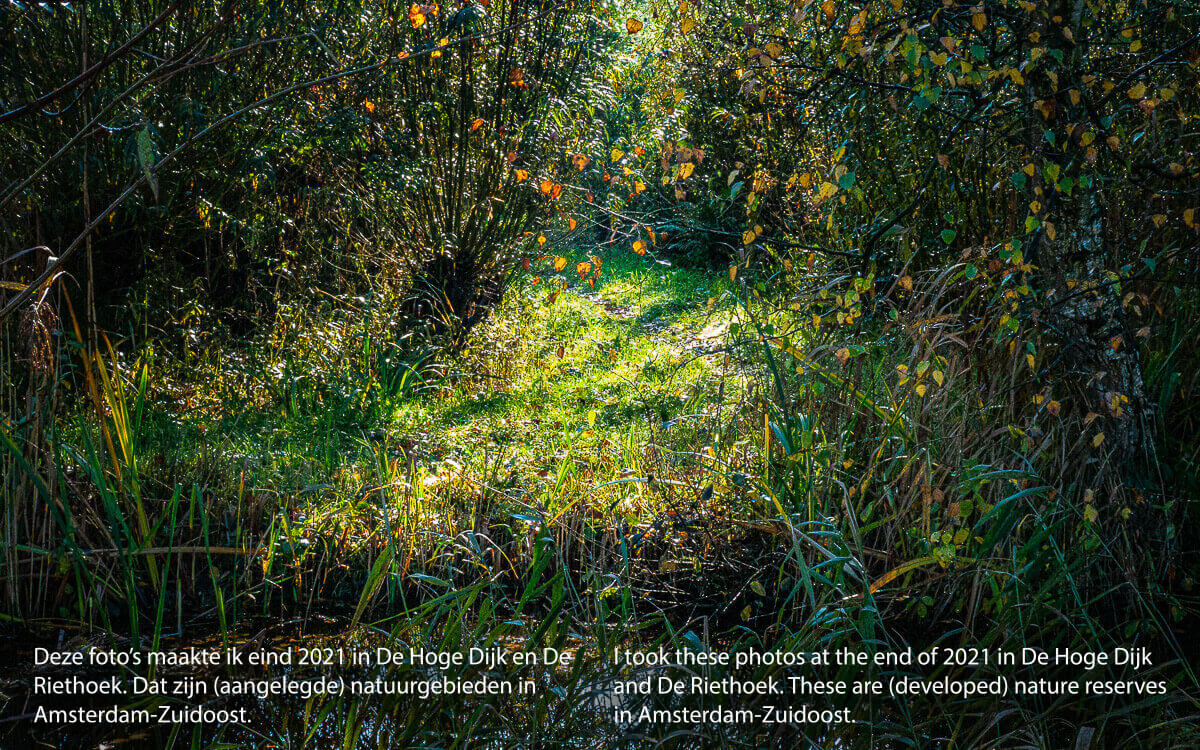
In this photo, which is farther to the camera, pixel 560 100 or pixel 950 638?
pixel 560 100

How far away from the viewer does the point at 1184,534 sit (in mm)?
2775

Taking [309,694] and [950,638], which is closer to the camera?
[309,694]

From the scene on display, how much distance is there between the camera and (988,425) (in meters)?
2.99

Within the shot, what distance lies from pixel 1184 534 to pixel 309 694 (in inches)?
111

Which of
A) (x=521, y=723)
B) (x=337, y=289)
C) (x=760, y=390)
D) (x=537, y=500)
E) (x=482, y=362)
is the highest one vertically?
(x=337, y=289)

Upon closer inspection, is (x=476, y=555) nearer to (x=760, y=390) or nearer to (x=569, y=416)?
(x=760, y=390)

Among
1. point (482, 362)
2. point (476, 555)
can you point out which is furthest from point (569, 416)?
point (476, 555)

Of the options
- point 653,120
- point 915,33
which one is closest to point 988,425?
point 915,33

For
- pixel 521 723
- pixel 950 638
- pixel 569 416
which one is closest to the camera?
pixel 521 723

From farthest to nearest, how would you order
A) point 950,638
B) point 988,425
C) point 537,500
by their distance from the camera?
point 537,500
point 988,425
point 950,638

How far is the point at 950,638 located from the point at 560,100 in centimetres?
453

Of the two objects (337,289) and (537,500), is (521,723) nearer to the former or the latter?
(537,500)

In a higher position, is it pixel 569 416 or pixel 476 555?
pixel 569 416

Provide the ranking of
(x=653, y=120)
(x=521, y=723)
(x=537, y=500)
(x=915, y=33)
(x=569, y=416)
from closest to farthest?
(x=915, y=33), (x=521, y=723), (x=537, y=500), (x=569, y=416), (x=653, y=120)
